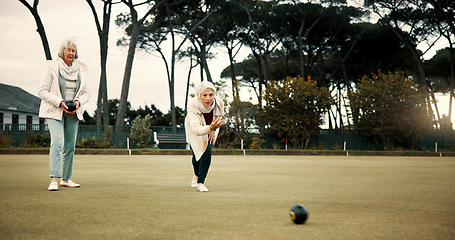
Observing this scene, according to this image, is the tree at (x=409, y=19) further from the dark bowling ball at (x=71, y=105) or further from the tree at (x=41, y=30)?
the dark bowling ball at (x=71, y=105)

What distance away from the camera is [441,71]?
35.6 m

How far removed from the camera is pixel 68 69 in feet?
16.6

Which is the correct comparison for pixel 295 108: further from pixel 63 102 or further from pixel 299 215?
pixel 299 215

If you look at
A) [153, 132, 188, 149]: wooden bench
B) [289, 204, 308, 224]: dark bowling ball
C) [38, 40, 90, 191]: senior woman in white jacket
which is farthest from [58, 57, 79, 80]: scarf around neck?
Answer: [153, 132, 188, 149]: wooden bench

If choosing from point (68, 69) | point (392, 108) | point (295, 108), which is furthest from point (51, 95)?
point (392, 108)

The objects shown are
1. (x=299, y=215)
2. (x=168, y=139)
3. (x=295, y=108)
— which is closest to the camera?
(x=299, y=215)

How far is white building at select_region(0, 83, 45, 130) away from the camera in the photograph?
118 ft

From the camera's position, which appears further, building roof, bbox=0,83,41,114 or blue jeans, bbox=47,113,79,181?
building roof, bbox=0,83,41,114

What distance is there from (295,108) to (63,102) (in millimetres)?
19574

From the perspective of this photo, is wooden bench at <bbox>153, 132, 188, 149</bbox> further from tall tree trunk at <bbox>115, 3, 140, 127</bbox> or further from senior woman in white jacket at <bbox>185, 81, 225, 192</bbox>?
senior woman in white jacket at <bbox>185, 81, 225, 192</bbox>

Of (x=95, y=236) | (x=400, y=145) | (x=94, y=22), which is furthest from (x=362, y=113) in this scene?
(x=95, y=236)

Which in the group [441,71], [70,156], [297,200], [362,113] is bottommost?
[297,200]

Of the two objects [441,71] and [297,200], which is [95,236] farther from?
[441,71]

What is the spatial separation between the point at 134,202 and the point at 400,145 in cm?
2444
